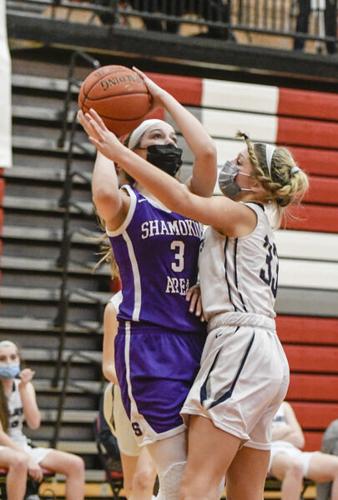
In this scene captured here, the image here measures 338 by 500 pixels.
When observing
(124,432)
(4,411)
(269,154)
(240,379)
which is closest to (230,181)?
(269,154)

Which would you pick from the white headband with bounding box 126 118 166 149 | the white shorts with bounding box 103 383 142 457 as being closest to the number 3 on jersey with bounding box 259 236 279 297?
the white headband with bounding box 126 118 166 149

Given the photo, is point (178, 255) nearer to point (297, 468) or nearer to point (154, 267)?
point (154, 267)

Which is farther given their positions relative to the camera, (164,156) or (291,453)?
(291,453)

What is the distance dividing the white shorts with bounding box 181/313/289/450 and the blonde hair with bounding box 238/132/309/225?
491mm

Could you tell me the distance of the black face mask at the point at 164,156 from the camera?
175 inches

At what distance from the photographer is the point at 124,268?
4312mm

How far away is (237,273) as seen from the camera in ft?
13.9

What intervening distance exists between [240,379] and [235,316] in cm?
23

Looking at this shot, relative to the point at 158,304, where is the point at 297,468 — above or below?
below

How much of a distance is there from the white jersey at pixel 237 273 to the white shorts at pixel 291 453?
383 centimetres

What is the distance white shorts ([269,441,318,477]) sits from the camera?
Answer: 26.0 feet

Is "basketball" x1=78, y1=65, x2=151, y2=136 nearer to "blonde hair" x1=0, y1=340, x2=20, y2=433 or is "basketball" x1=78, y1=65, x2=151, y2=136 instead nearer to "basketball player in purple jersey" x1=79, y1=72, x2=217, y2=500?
"basketball player in purple jersey" x1=79, y1=72, x2=217, y2=500

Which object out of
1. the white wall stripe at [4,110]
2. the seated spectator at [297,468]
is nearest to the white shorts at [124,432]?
the white wall stripe at [4,110]

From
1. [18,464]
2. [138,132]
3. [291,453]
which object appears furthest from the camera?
[291,453]
